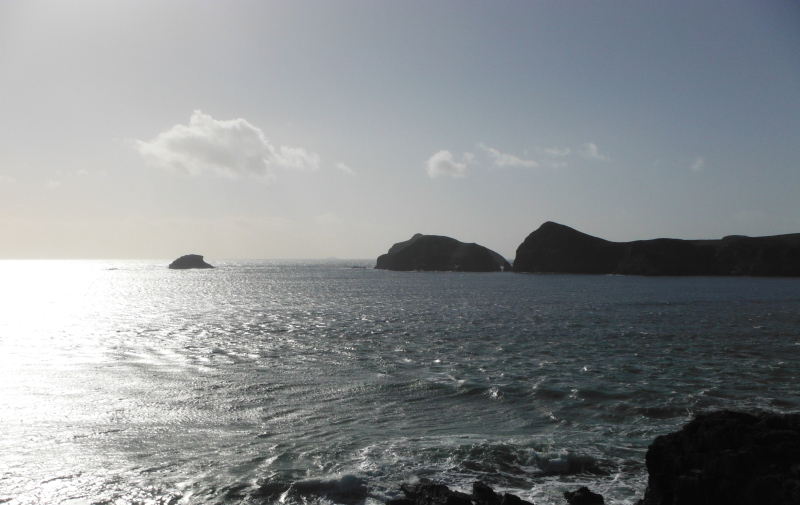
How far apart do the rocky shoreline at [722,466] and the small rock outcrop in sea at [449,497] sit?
2 cm

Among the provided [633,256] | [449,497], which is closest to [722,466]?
[449,497]

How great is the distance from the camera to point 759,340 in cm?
3105

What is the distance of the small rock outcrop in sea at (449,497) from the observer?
31.7 ft

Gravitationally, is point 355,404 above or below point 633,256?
below

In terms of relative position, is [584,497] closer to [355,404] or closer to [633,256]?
[355,404]

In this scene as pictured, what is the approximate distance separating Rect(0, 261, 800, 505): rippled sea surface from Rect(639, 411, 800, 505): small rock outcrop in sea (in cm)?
172

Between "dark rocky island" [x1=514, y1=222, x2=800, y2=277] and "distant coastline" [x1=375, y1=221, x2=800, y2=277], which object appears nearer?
"dark rocky island" [x1=514, y1=222, x2=800, y2=277]

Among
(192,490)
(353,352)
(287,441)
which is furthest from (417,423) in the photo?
(353,352)

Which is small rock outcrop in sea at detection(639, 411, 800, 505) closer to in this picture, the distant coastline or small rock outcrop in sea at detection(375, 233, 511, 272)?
the distant coastline

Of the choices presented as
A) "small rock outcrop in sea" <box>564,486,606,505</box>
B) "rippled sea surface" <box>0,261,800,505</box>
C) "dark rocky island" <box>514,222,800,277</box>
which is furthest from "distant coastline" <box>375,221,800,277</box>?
"small rock outcrop in sea" <box>564,486,606,505</box>

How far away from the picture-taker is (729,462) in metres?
8.59

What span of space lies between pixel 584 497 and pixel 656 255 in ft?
488

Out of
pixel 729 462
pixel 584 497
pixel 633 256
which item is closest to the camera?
pixel 729 462

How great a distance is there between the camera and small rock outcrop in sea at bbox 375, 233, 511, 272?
183125 millimetres
